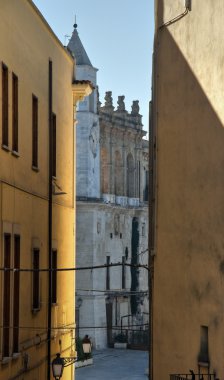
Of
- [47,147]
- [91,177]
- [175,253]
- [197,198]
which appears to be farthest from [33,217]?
[91,177]

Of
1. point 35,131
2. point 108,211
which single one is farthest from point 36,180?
point 108,211

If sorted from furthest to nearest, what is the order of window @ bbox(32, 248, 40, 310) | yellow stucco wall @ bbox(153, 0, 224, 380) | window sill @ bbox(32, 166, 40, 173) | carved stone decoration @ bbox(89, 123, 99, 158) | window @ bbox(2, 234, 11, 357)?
carved stone decoration @ bbox(89, 123, 99, 158) → window @ bbox(32, 248, 40, 310) → window sill @ bbox(32, 166, 40, 173) → window @ bbox(2, 234, 11, 357) → yellow stucco wall @ bbox(153, 0, 224, 380)

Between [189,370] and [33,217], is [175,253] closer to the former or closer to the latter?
[189,370]

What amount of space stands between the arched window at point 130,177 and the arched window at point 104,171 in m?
3.91

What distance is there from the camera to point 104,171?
241ft

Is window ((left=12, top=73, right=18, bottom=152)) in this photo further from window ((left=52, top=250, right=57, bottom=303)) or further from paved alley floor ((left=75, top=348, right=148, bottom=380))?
paved alley floor ((left=75, top=348, right=148, bottom=380))

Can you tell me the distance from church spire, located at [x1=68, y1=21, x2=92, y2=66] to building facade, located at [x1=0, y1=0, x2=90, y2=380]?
3959 cm

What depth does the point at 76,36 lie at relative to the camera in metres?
68.8

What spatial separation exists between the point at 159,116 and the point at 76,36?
49073mm

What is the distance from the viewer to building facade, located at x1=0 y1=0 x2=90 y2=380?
20.0 m

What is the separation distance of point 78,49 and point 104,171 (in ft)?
28.6

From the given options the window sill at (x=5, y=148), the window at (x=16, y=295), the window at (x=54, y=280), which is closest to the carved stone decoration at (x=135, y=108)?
the window at (x=54, y=280)

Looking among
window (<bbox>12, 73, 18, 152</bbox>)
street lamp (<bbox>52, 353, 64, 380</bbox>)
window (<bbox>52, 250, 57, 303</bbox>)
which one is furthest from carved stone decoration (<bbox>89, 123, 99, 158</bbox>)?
window (<bbox>12, 73, 18, 152</bbox>)

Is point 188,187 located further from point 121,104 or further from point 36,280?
point 121,104
